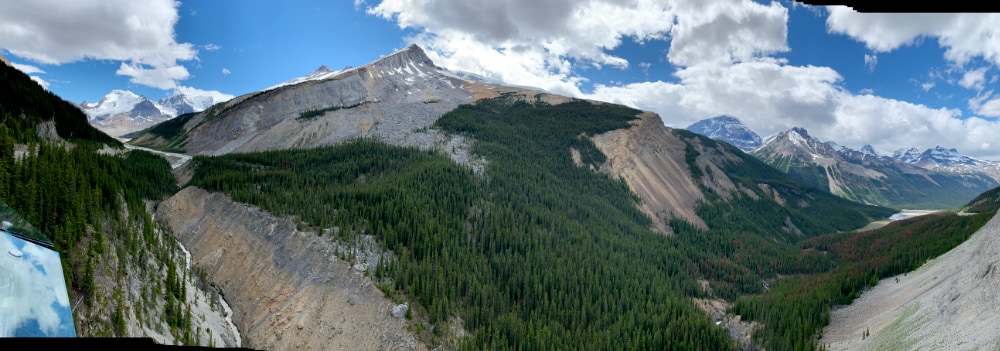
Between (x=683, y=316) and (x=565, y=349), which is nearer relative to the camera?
(x=565, y=349)

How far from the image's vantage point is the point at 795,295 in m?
47.9

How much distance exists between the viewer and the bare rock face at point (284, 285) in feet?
109

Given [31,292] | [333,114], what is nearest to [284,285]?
[31,292]

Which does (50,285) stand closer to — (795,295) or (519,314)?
(519,314)

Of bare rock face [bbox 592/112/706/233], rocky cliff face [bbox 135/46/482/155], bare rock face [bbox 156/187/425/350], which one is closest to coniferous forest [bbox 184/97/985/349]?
bare rock face [bbox 156/187/425/350]

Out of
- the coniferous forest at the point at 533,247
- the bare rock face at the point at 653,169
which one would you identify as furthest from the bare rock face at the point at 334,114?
the bare rock face at the point at 653,169

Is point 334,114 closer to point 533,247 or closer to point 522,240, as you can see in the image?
point 522,240

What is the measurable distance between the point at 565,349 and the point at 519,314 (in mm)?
7014

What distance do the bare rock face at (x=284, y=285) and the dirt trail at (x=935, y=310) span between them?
3126 centimetres

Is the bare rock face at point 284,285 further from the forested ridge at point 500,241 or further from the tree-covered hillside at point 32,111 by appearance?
the tree-covered hillside at point 32,111

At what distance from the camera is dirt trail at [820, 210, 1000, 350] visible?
2481 cm

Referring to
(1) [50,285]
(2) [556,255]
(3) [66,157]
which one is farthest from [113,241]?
(2) [556,255]

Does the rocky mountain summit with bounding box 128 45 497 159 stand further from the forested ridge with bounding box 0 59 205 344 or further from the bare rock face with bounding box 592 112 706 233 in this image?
the forested ridge with bounding box 0 59 205 344

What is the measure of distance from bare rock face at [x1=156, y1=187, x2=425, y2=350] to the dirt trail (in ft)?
103
